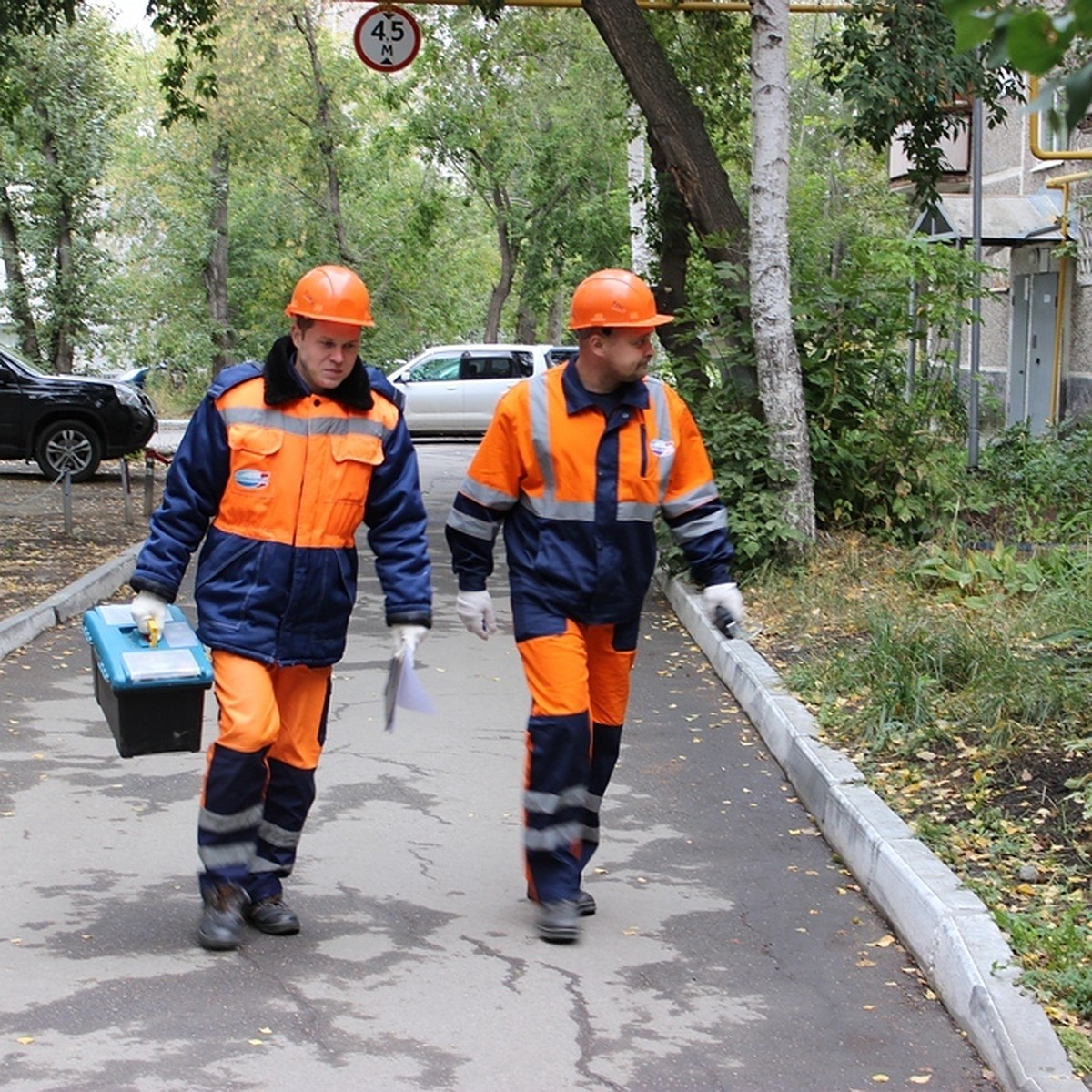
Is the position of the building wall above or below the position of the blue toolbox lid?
above

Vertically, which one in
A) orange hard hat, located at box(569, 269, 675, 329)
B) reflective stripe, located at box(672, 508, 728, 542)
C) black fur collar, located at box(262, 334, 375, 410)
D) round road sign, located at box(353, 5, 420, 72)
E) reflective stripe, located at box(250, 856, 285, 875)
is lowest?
reflective stripe, located at box(250, 856, 285, 875)

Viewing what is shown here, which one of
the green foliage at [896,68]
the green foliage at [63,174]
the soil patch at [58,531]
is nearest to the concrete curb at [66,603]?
the soil patch at [58,531]

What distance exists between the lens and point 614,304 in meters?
5.21

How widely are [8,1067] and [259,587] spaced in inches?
56.9

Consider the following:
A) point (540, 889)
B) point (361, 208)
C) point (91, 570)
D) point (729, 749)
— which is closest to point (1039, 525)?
point (729, 749)

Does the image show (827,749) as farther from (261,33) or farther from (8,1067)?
(261,33)

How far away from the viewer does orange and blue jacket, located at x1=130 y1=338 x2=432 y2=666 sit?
4930 millimetres

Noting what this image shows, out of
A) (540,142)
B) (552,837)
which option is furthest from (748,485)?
(540,142)

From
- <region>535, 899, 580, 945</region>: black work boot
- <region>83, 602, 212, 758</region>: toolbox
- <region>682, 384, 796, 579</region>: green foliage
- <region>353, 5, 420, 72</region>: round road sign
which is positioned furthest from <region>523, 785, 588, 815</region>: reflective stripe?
<region>353, 5, 420, 72</region>: round road sign

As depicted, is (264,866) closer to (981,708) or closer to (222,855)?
(222,855)

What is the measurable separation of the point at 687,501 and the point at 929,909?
→ 1435 mm

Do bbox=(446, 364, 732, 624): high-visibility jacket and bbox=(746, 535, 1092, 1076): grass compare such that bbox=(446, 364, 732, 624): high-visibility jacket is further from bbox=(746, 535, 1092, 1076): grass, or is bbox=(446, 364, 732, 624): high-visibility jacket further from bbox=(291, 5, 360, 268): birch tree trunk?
bbox=(291, 5, 360, 268): birch tree trunk

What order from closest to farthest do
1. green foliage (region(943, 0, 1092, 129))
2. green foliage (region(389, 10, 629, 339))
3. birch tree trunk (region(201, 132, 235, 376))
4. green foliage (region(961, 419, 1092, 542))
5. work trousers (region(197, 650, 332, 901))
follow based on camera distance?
1. green foliage (region(943, 0, 1092, 129))
2. work trousers (region(197, 650, 332, 901))
3. green foliage (region(961, 419, 1092, 542))
4. green foliage (region(389, 10, 629, 339))
5. birch tree trunk (region(201, 132, 235, 376))

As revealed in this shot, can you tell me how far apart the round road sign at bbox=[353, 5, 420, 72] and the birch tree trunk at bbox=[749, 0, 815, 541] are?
16.0 feet
